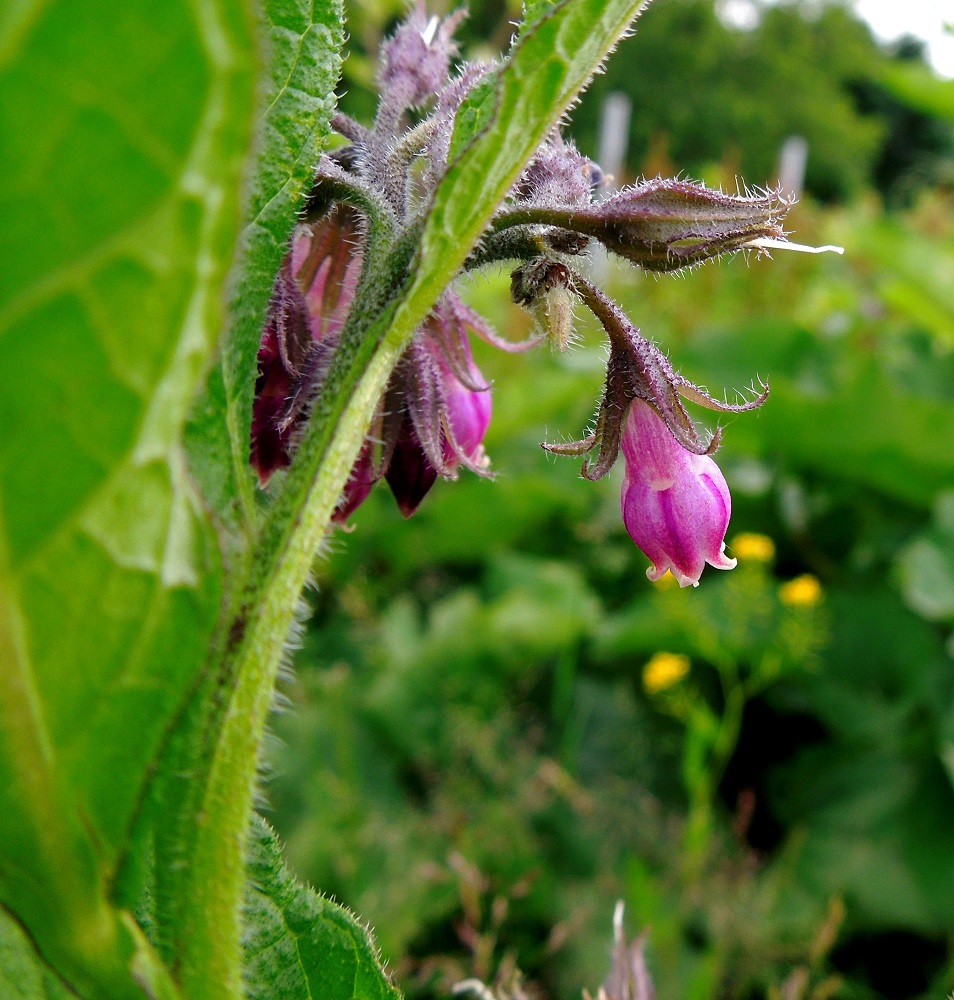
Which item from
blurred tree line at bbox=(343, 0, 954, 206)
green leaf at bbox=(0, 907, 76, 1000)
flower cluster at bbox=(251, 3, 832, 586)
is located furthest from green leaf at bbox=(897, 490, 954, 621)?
blurred tree line at bbox=(343, 0, 954, 206)

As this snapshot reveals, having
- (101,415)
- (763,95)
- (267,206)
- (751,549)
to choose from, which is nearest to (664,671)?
(751,549)

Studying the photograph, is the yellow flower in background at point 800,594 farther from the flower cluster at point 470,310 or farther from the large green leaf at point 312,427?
the large green leaf at point 312,427

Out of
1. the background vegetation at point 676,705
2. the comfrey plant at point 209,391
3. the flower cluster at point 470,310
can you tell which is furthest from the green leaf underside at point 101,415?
the background vegetation at point 676,705

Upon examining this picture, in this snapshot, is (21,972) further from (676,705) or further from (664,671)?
(676,705)

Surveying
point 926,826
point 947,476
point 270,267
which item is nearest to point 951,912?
point 926,826

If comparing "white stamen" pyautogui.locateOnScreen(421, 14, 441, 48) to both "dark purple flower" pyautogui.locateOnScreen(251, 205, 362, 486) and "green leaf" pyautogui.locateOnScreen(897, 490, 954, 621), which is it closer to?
"dark purple flower" pyautogui.locateOnScreen(251, 205, 362, 486)

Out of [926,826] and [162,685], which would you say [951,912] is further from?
[162,685]
